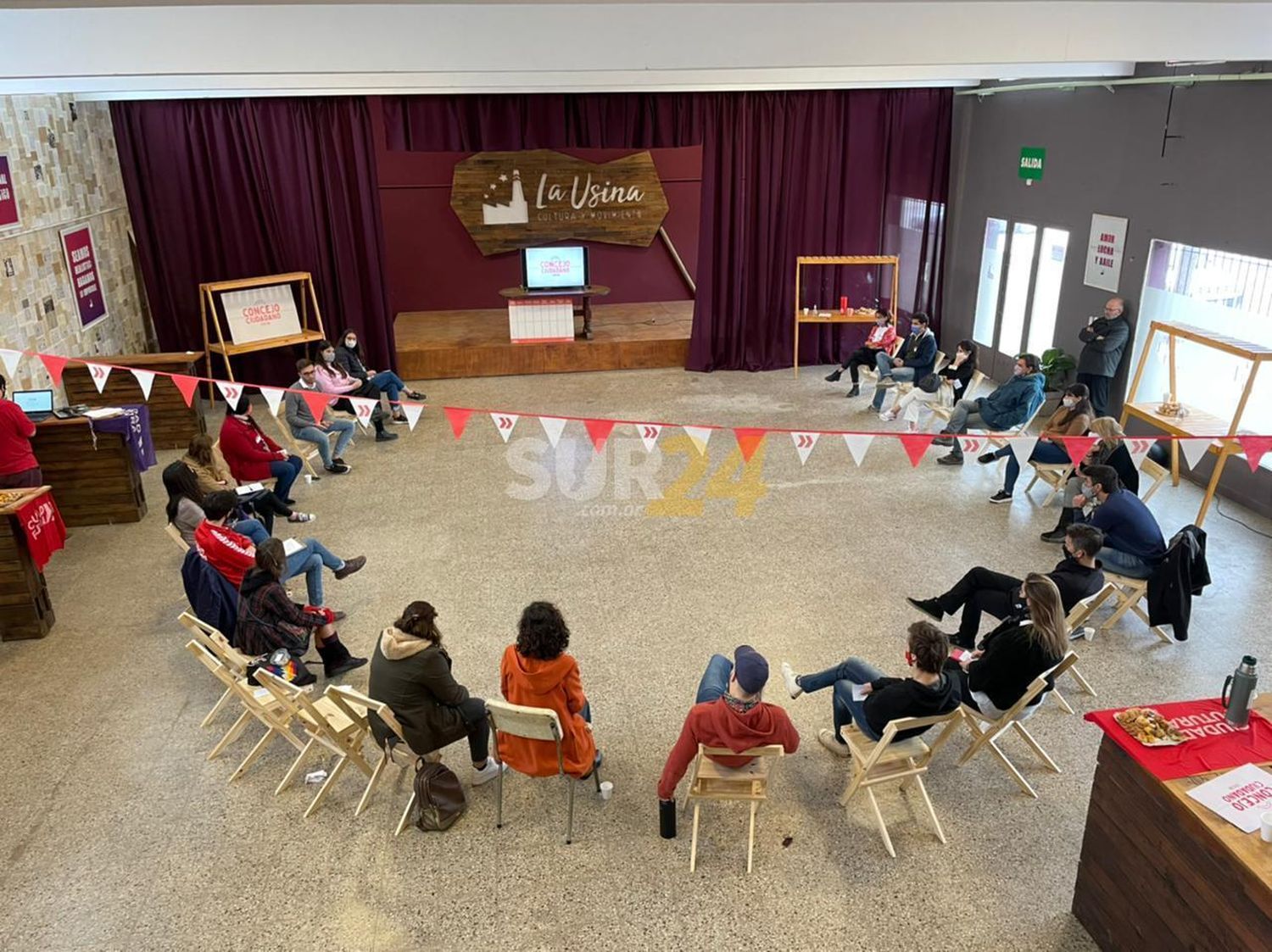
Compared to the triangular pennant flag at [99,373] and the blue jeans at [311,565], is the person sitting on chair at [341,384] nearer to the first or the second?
the triangular pennant flag at [99,373]

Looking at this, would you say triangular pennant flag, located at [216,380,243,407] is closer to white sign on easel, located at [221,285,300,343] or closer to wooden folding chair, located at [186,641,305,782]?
wooden folding chair, located at [186,641,305,782]

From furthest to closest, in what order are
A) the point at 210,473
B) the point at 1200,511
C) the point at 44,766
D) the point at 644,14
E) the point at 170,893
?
the point at 1200,511, the point at 210,473, the point at 44,766, the point at 644,14, the point at 170,893

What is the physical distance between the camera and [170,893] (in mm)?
3238

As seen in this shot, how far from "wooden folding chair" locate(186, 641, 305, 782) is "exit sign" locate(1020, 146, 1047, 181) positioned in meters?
7.85

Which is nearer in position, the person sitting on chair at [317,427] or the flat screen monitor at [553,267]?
the person sitting on chair at [317,427]

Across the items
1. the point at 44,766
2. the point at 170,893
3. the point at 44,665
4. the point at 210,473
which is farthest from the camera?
the point at 210,473

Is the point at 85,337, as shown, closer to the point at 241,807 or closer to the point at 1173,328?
the point at 241,807

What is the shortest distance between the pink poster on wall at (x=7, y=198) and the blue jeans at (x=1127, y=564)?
7.44m

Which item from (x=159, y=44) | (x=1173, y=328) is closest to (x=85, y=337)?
(x=159, y=44)

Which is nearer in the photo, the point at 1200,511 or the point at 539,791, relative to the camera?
the point at 539,791

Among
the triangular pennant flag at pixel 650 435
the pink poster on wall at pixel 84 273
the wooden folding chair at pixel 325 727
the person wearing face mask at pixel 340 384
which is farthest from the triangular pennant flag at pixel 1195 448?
the pink poster on wall at pixel 84 273

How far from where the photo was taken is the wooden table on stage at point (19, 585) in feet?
15.2

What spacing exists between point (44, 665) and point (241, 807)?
1.81 meters

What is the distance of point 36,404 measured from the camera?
19.7ft
